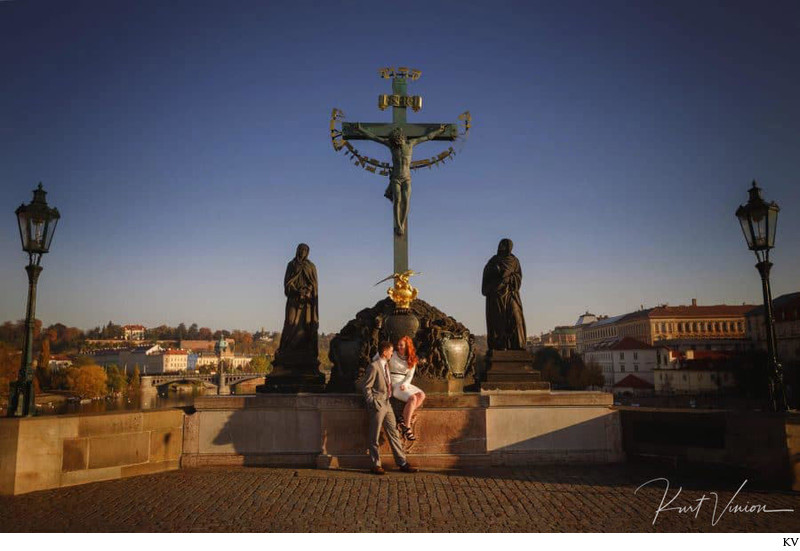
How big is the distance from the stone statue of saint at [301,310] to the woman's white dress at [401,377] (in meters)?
2.27

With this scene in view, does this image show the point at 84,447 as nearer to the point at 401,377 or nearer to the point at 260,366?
the point at 401,377

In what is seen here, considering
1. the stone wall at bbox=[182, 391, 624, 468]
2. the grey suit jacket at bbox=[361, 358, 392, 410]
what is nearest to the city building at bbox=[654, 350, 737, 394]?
the stone wall at bbox=[182, 391, 624, 468]

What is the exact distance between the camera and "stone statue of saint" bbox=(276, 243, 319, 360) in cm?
1059

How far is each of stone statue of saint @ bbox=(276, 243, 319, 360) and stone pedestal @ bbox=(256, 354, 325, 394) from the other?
15 cm

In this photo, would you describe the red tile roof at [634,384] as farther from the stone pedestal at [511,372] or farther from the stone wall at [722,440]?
the stone wall at [722,440]

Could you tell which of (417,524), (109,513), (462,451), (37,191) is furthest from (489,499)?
(37,191)

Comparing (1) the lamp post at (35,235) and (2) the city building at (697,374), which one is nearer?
(1) the lamp post at (35,235)

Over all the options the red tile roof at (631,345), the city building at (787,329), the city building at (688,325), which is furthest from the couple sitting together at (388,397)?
the red tile roof at (631,345)

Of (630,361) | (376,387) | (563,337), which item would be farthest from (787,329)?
(563,337)

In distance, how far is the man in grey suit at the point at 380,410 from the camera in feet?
27.0

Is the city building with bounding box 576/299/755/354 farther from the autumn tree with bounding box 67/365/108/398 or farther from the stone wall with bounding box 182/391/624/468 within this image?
the stone wall with bounding box 182/391/624/468

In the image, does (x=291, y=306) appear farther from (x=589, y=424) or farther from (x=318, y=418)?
(x=589, y=424)

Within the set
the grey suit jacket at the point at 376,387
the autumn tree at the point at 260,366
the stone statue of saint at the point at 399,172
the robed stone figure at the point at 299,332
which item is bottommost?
the autumn tree at the point at 260,366

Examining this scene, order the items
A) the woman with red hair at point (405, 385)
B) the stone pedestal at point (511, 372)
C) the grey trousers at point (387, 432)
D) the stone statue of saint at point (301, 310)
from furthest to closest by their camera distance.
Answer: the stone statue of saint at point (301, 310) < the stone pedestal at point (511, 372) < the woman with red hair at point (405, 385) < the grey trousers at point (387, 432)
